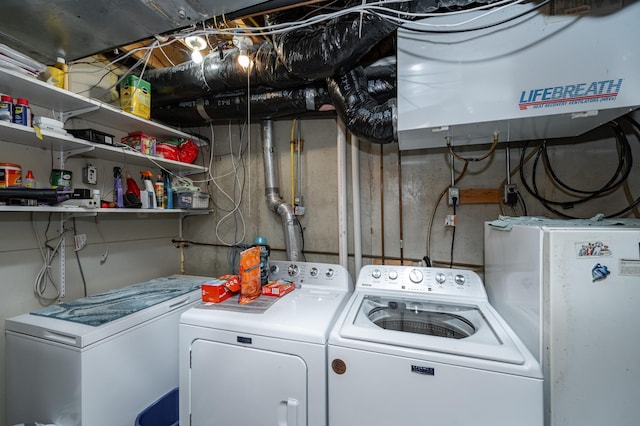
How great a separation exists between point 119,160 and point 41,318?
3.93ft

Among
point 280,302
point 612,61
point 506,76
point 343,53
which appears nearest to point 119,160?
point 280,302

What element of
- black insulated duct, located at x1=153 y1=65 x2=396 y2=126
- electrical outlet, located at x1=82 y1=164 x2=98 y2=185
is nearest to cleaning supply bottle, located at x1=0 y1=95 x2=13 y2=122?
electrical outlet, located at x1=82 y1=164 x2=98 y2=185

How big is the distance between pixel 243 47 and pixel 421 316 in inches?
76.8

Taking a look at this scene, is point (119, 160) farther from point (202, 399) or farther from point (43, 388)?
point (202, 399)

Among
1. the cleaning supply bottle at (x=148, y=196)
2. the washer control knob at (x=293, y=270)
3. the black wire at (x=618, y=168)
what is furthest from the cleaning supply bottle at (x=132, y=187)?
the black wire at (x=618, y=168)

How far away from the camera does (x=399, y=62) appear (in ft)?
4.56

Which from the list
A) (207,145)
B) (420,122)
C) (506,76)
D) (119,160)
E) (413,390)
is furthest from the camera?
(207,145)

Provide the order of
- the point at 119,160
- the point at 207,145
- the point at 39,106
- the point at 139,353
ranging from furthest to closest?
the point at 207,145 → the point at 119,160 → the point at 39,106 → the point at 139,353

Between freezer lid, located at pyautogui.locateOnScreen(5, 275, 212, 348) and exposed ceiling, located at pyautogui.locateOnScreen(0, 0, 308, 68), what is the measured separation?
1478 millimetres

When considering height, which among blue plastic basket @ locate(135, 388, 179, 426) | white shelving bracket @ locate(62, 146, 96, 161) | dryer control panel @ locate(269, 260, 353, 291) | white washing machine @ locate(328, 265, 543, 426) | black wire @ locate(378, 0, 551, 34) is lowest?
blue plastic basket @ locate(135, 388, 179, 426)

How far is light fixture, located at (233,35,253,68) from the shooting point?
4.99ft

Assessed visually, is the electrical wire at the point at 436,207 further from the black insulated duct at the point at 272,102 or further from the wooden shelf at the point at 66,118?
the wooden shelf at the point at 66,118

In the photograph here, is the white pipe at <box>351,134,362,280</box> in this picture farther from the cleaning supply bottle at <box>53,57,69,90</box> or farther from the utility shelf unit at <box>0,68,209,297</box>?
the cleaning supply bottle at <box>53,57,69,90</box>

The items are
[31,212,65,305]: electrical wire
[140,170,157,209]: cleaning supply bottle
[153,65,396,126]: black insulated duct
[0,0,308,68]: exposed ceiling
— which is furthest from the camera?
[140,170,157,209]: cleaning supply bottle
